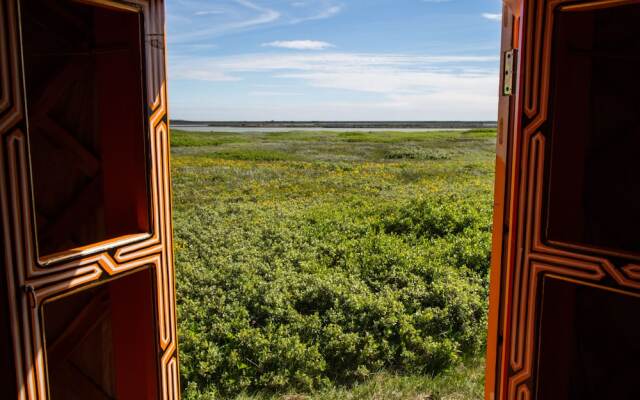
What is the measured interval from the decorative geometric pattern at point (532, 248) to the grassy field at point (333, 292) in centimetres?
256

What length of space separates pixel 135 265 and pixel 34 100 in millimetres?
939

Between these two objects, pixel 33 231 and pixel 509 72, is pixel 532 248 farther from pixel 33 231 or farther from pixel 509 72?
pixel 33 231

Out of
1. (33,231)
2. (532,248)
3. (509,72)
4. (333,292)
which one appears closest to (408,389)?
(333,292)

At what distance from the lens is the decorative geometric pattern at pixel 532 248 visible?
191 centimetres

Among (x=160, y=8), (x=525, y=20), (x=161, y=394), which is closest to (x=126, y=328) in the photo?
(x=161, y=394)

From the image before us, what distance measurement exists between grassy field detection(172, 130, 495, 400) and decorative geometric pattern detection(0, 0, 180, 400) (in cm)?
292

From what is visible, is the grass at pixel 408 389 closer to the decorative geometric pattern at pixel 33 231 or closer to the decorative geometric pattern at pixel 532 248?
the decorative geometric pattern at pixel 532 248

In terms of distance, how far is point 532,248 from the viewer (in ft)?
6.75

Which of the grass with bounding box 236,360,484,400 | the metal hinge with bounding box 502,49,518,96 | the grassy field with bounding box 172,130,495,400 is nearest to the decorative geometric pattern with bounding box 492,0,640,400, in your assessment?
the metal hinge with bounding box 502,49,518,96

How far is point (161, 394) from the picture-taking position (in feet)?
7.66

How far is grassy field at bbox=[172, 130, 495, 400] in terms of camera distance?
4.81 meters

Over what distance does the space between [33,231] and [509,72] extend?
1892 mm

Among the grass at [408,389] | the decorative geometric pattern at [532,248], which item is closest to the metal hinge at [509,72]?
the decorative geometric pattern at [532,248]

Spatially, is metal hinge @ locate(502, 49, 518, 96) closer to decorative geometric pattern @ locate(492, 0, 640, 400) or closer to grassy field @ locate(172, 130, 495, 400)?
decorative geometric pattern @ locate(492, 0, 640, 400)
